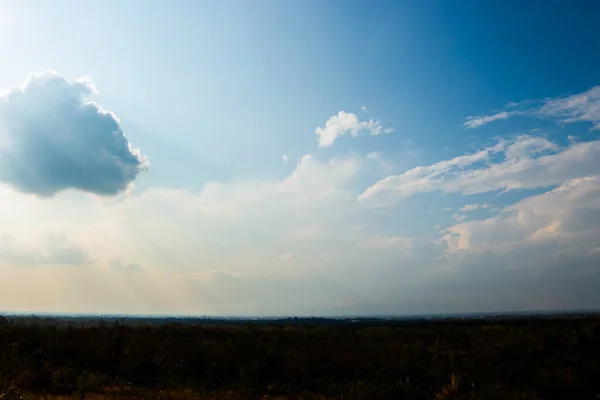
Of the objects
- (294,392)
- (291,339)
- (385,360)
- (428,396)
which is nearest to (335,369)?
(385,360)

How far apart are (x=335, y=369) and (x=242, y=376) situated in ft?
13.2

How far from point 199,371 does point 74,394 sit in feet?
22.1

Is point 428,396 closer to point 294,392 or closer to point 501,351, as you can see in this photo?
point 294,392

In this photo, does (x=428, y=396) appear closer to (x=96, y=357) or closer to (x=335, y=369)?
(x=335, y=369)

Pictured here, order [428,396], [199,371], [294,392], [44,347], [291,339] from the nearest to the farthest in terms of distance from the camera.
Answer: [428,396], [294,392], [199,371], [44,347], [291,339]

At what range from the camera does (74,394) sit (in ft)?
46.3

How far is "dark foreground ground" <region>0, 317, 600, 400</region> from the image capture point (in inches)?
601

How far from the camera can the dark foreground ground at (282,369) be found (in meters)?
15.3

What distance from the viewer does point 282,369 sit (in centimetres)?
2039

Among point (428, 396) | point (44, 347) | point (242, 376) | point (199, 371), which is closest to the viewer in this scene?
point (428, 396)

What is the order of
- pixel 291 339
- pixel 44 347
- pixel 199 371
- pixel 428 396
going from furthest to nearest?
pixel 291 339, pixel 44 347, pixel 199 371, pixel 428 396

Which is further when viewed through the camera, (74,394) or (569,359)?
(569,359)

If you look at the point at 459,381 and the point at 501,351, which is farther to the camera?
the point at 501,351

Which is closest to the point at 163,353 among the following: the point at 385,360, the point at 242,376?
the point at 242,376
